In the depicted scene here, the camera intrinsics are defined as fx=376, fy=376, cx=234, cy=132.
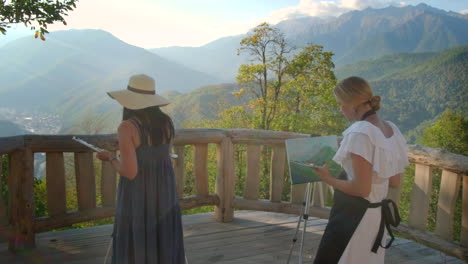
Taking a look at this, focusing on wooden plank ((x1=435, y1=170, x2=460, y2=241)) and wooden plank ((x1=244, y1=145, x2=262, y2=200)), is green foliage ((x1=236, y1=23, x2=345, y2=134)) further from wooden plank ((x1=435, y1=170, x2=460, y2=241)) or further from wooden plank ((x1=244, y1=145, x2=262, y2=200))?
wooden plank ((x1=435, y1=170, x2=460, y2=241))

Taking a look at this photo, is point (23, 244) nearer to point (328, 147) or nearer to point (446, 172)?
point (328, 147)

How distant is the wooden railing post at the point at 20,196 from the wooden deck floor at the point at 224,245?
0.17 m

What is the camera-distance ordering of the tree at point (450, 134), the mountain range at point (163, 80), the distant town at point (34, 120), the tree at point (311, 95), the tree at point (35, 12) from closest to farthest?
the tree at point (35, 12)
the tree at point (311, 95)
the tree at point (450, 134)
the mountain range at point (163, 80)
the distant town at point (34, 120)

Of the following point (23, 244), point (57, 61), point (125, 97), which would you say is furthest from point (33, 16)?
point (57, 61)

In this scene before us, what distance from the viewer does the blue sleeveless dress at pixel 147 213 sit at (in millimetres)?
2438

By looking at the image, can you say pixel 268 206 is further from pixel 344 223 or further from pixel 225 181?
pixel 344 223

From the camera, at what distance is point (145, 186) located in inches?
97.2

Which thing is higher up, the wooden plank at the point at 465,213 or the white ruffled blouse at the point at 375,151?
the white ruffled blouse at the point at 375,151

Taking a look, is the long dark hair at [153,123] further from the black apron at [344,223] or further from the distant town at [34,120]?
the distant town at [34,120]

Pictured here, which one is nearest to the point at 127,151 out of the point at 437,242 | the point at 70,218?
the point at 70,218

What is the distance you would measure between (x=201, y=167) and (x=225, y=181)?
0.33 meters

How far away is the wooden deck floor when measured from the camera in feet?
11.5

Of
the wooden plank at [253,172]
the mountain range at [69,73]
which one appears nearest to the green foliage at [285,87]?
the wooden plank at [253,172]

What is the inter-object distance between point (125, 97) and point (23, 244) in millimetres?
2223
